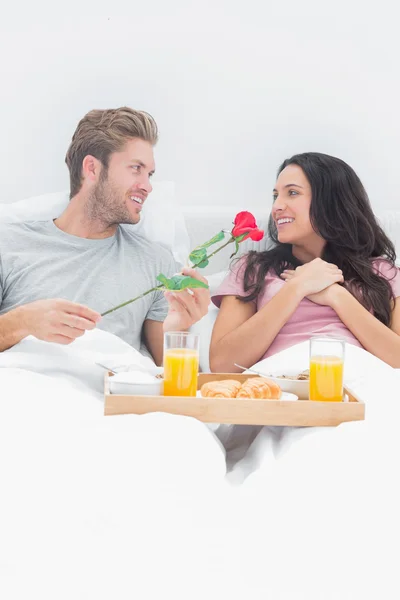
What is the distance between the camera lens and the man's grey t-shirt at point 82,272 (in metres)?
1.86

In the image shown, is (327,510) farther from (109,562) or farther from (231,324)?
(231,324)

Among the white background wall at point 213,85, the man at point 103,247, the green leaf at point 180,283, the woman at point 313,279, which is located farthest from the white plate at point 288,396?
the white background wall at point 213,85

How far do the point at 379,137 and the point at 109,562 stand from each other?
2.21 metres

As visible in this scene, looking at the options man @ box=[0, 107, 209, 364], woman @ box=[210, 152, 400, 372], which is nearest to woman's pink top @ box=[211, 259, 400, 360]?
woman @ box=[210, 152, 400, 372]

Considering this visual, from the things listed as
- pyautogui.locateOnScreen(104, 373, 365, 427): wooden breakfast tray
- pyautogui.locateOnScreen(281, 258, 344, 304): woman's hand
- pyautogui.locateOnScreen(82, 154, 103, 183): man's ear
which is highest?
pyautogui.locateOnScreen(82, 154, 103, 183): man's ear

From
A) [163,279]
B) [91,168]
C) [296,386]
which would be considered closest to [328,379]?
[296,386]

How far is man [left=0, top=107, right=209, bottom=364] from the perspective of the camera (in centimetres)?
187

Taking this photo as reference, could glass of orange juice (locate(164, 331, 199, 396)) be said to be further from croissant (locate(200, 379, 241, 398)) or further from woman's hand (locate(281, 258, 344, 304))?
woman's hand (locate(281, 258, 344, 304))

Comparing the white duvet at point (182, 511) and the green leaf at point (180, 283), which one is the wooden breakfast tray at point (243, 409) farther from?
the green leaf at point (180, 283)

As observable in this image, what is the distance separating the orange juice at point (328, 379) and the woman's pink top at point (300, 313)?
1.81ft

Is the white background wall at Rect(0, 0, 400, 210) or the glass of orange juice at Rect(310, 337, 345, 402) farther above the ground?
the white background wall at Rect(0, 0, 400, 210)

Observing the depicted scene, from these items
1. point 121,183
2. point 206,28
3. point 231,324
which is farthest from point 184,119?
point 231,324

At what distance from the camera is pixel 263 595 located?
716 millimetres

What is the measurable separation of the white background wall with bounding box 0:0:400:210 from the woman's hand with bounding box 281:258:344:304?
72 centimetres
